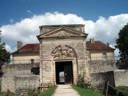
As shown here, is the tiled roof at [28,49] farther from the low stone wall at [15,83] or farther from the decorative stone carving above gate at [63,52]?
the low stone wall at [15,83]

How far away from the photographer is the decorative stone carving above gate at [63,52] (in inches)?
1142

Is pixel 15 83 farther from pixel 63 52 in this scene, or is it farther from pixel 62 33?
pixel 62 33

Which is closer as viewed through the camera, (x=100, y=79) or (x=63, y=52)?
(x=100, y=79)

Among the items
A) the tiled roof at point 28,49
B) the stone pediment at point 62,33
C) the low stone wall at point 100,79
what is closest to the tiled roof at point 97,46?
the tiled roof at point 28,49

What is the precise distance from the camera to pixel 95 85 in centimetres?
2803

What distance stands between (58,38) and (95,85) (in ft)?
20.4

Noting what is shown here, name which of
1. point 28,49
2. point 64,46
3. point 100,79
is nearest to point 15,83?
point 64,46

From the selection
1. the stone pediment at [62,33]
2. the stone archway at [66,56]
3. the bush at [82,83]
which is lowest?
the bush at [82,83]

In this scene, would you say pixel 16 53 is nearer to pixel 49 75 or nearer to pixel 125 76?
pixel 49 75

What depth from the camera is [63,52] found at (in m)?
29.0

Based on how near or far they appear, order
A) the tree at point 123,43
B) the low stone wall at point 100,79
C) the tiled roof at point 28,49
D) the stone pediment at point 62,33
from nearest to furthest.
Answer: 1. the low stone wall at point 100,79
2. the stone pediment at point 62,33
3. the tree at point 123,43
4. the tiled roof at point 28,49

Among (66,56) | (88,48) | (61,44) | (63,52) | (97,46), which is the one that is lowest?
(66,56)

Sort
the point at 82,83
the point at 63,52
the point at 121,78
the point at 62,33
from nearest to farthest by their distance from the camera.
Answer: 1. the point at 121,78
2. the point at 82,83
3. the point at 63,52
4. the point at 62,33

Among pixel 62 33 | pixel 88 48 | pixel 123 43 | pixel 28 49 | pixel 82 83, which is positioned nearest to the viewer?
pixel 82 83
